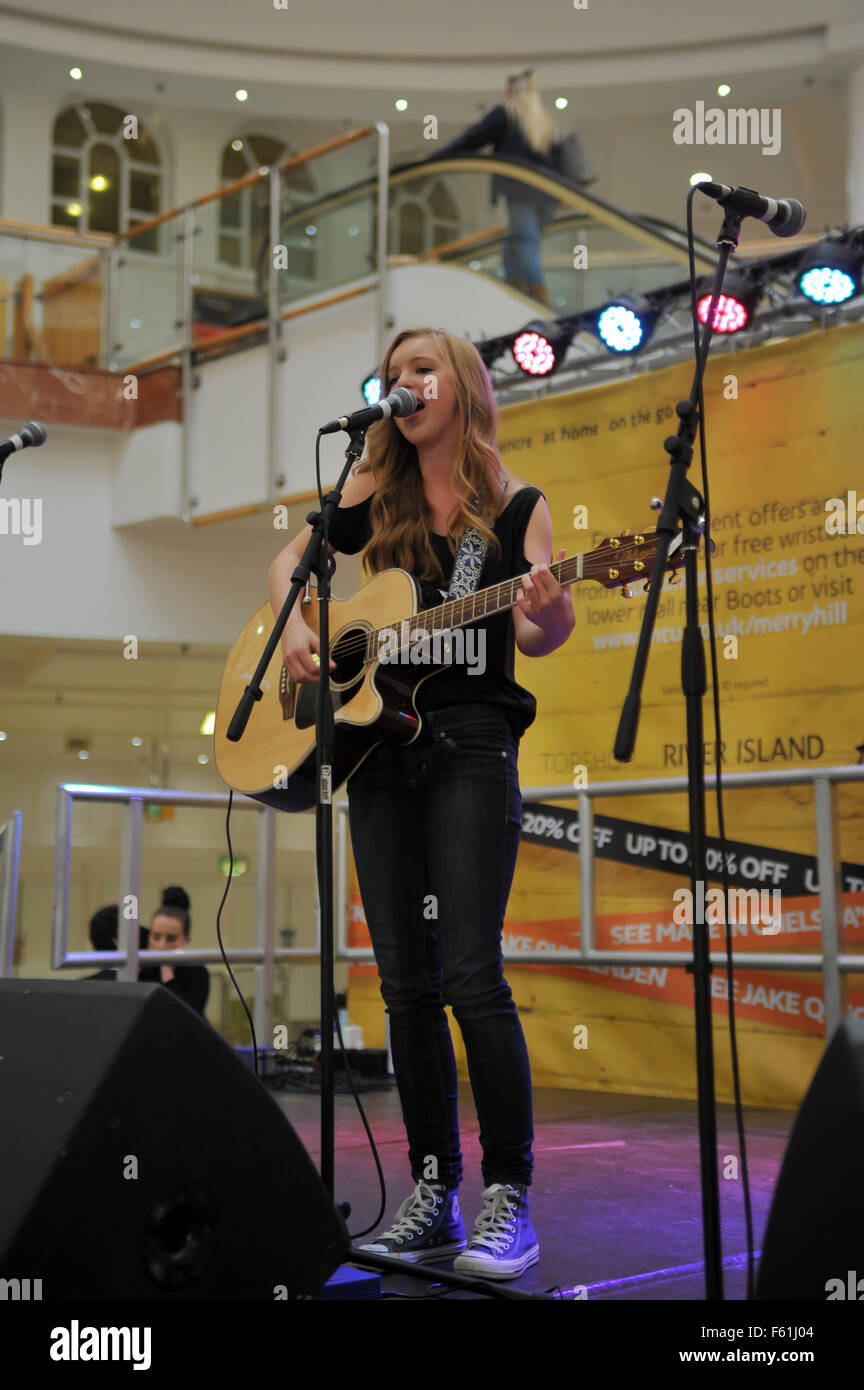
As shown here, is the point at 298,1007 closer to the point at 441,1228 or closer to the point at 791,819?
the point at 791,819

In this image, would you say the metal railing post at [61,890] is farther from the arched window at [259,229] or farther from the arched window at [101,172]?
the arched window at [101,172]

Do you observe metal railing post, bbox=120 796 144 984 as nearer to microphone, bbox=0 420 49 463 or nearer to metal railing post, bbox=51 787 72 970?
metal railing post, bbox=51 787 72 970

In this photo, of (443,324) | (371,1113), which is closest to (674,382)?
(443,324)

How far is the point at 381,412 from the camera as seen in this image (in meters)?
2.51

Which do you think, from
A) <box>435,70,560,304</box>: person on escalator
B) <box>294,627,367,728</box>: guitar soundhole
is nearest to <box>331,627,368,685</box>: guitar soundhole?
<box>294,627,367,728</box>: guitar soundhole

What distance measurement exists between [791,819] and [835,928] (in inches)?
29.5

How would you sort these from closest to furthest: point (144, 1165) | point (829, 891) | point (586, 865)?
point (144, 1165) → point (829, 891) → point (586, 865)

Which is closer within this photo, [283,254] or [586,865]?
[586,865]

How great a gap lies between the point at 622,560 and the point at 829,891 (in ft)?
6.82

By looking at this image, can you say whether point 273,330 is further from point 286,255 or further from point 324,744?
point 324,744

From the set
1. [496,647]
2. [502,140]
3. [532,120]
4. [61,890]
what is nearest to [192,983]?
[61,890]

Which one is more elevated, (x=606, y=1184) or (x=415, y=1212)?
(x=415, y=1212)

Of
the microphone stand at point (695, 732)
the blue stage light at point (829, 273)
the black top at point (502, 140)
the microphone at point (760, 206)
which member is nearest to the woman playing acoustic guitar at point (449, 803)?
the microphone stand at point (695, 732)

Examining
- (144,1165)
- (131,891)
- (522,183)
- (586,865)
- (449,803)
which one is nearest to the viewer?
(144,1165)
